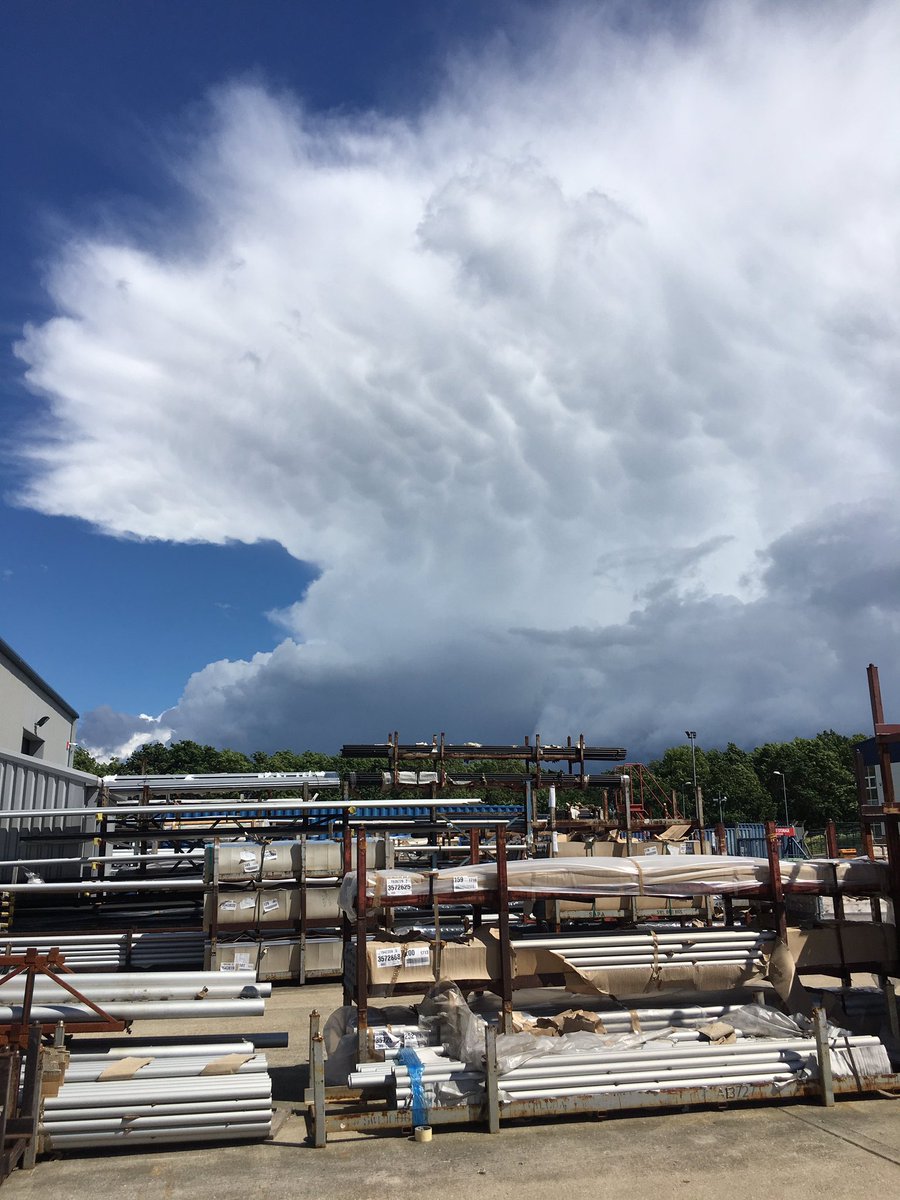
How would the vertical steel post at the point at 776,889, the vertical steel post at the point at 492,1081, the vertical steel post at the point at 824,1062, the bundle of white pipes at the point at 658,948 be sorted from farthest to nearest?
the vertical steel post at the point at 776,889 → the bundle of white pipes at the point at 658,948 → the vertical steel post at the point at 824,1062 → the vertical steel post at the point at 492,1081

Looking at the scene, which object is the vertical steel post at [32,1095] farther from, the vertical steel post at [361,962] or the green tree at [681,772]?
the green tree at [681,772]

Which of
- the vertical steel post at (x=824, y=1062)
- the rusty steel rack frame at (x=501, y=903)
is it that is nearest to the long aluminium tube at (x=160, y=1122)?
the rusty steel rack frame at (x=501, y=903)

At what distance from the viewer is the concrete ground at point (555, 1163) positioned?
824 centimetres

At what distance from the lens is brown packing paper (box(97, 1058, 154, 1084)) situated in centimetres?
991

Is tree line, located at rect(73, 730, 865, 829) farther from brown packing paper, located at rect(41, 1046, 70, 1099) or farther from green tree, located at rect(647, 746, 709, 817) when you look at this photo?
brown packing paper, located at rect(41, 1046, 70, 1099)

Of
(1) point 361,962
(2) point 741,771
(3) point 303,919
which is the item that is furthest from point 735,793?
(1) point 361,962

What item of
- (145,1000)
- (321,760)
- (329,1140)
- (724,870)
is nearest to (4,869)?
(145,1000)

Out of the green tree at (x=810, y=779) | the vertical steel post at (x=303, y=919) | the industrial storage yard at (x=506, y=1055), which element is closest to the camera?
the industrial storage yard at (x=506, y=1055)

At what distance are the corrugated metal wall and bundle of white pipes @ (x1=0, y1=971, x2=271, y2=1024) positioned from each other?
963 cm

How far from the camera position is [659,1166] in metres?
8.72

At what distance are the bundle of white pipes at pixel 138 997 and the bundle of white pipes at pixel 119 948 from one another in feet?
10.5

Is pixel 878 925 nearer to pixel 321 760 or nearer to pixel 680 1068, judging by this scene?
pixel 680 1068

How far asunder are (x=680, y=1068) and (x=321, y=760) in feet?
358

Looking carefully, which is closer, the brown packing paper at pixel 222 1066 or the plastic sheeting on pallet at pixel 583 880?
the brown packing paper at pixel 222 1066
